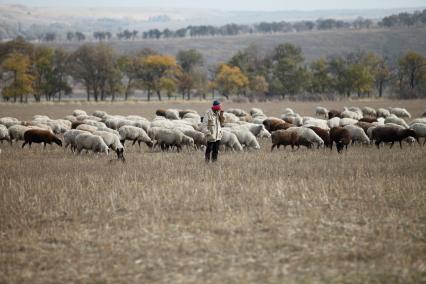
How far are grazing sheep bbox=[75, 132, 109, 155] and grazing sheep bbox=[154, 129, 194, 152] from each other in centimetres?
244

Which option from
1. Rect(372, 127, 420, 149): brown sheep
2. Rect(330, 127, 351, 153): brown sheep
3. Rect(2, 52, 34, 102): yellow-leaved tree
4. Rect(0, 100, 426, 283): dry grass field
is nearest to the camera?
Rect(0, 100, 426, 283): dry grass field

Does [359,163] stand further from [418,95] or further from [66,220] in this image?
[418,95]

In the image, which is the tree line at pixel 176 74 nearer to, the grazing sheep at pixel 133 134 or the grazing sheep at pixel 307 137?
the grazing sheep at pixel 133 134

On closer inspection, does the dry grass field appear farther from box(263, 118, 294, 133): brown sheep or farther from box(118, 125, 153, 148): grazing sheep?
box(263, 118, 294, 133): brown sheep

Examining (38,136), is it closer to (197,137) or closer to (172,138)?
(172,138)

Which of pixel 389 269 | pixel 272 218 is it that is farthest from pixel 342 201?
pixel 389 269

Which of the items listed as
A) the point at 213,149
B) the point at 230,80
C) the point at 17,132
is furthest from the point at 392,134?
the point at 230,80

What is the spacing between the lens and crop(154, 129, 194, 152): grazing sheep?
20797 mm

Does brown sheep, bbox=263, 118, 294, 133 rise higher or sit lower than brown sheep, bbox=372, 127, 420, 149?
lower

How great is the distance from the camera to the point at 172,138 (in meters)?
20.8

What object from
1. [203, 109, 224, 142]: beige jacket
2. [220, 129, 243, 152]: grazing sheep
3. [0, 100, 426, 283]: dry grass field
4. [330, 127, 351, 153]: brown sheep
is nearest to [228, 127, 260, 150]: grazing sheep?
[220, 129, 243, 152]: grazing sheep

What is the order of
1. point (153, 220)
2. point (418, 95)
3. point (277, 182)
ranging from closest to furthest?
point (153, 220) → point (277, 182) → point (418, 95)

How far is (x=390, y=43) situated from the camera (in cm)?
14200

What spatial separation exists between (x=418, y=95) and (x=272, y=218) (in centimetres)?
6721
